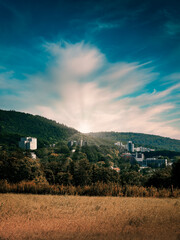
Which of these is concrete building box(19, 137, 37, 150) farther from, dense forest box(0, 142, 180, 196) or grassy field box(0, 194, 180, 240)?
grassy field box(0, 194, 180, 240)

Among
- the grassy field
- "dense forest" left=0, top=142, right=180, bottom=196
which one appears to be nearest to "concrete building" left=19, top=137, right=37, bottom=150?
"dense forest" left=0, top=142, right=180, bottom=196

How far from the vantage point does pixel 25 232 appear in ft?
18.6

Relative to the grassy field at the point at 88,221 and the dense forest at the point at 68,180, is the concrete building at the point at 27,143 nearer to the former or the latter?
the dense forest at the point at 68,180

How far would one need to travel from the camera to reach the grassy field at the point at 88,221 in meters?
5.57

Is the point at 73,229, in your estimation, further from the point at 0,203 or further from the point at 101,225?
the point at 0,203

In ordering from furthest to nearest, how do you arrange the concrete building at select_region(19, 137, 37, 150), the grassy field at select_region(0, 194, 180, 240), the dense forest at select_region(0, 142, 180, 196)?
the concrete building at select_region(19, 137, 37, 150) < the dense forest at select_region(0, 142, 180, 196) < the grassy field at select_region(0, 194, 180, 240)

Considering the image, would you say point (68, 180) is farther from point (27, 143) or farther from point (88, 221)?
point (27, 143)

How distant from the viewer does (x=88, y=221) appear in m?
6.58

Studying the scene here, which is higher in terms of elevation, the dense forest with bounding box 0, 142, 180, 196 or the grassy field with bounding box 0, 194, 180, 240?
the grassy field with bounding box 0, 194, 180, 240

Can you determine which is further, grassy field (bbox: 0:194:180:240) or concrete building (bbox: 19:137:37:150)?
concrete building (bbox: 19:137:37:150)

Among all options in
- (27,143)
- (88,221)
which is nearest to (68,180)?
(88,221)

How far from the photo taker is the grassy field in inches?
219

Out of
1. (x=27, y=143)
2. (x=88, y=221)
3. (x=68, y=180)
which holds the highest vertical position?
(x=27, y=143)

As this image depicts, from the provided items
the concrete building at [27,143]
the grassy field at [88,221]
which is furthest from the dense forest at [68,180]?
the concrete building at [27,143]
